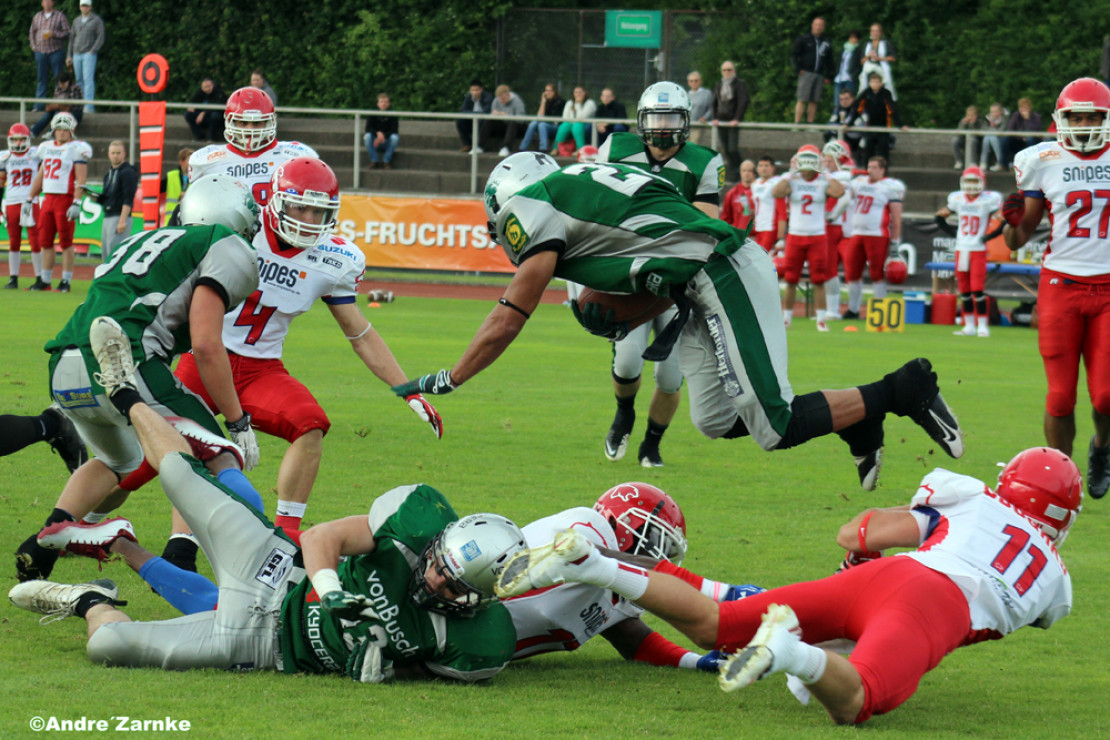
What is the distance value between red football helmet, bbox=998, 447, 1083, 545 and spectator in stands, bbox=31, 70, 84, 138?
2304 centimetres

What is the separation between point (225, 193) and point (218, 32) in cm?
2952

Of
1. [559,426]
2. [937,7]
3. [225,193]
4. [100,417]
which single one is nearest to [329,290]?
[225,193]

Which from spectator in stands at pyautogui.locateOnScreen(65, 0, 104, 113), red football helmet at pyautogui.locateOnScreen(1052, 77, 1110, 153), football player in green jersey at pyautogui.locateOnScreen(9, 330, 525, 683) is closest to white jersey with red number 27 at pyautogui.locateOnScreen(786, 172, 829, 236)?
red football helmet at pyautogui.locateOnScreen(1052, 77, 1110, 153)

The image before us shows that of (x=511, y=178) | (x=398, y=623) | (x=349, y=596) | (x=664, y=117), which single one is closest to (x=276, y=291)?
(x=511, y=178)

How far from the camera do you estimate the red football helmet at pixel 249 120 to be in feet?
27.0

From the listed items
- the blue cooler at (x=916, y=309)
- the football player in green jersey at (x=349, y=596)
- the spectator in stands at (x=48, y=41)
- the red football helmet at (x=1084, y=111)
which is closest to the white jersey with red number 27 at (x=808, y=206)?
the blue cooler at (x=916, y=309)

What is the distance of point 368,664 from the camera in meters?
3.98

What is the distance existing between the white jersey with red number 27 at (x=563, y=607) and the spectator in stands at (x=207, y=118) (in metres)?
20.7

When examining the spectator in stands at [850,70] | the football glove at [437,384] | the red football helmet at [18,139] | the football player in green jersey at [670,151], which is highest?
the spectator in stands at [850,70]

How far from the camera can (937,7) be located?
3259 centimetres

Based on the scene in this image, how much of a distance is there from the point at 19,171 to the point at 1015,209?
600 inches

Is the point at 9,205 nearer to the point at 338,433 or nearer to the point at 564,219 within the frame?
the point at 338,433

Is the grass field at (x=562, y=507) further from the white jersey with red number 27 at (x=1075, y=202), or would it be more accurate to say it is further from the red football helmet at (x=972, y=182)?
the red football helmet at (x=972, y=182)

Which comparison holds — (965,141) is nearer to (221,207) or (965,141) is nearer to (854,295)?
(854,295)
